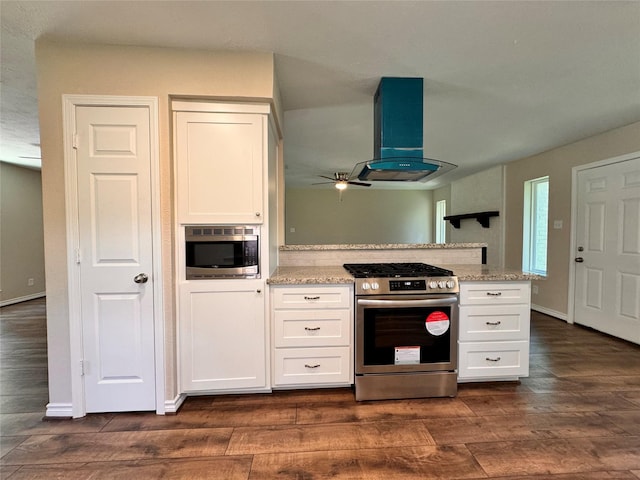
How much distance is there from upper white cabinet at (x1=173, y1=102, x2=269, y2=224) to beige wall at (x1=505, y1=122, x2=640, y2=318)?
3919 mm

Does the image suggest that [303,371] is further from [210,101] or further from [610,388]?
[610,388]

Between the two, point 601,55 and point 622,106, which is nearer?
point 601,55

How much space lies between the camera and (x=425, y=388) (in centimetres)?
204

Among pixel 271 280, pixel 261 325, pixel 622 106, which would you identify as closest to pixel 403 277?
pixel 271 280

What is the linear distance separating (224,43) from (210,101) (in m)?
0.36

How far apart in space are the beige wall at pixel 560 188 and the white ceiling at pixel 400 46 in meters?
0.28

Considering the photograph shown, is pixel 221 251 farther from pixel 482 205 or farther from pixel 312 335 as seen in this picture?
pixel 482 205

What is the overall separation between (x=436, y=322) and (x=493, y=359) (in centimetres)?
59

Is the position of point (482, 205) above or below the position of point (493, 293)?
above

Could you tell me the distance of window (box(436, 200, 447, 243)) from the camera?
24.3 ft

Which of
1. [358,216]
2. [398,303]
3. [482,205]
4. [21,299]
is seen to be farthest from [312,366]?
[358,216]

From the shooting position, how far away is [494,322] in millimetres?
2129

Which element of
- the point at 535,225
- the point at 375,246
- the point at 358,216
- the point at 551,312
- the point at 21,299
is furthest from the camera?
the point at 358,216

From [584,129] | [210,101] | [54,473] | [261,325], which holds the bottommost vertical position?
[54,473]
